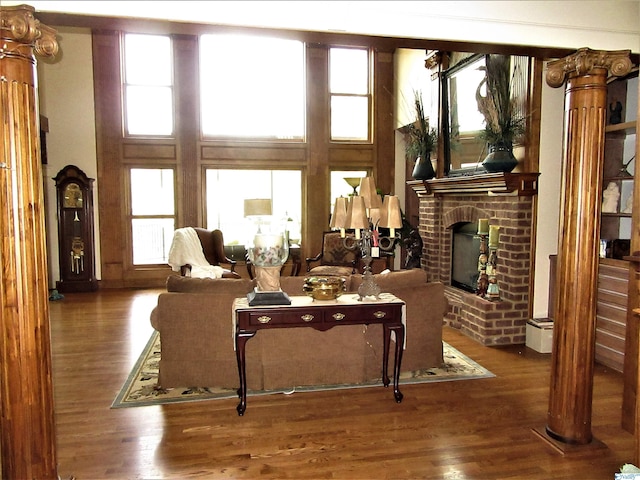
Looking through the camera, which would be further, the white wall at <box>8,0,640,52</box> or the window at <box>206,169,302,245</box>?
the window at <box>206,169,302,245</box>

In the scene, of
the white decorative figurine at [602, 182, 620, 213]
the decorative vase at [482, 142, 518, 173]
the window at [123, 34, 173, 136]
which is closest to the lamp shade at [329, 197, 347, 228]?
the decorative vase at [482, 142, 518, 173]

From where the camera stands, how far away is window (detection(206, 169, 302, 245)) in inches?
336

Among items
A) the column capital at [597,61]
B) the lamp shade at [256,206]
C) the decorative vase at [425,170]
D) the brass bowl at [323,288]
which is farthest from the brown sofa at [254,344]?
the lamp shade at [256,206]

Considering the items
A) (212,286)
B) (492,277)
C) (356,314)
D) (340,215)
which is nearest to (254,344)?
(212,286)

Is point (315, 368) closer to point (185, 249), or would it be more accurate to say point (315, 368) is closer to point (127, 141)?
point (185, 249)

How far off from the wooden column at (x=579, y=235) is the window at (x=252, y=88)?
6152 millimetres

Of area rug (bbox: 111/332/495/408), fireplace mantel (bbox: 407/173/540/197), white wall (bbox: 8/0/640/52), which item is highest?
white wall (bbox: 8/0/640/52)

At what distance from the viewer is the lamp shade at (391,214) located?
11.7ft

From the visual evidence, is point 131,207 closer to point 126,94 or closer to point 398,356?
point 126,94

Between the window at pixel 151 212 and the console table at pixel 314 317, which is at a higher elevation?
the window at pixel 151 212

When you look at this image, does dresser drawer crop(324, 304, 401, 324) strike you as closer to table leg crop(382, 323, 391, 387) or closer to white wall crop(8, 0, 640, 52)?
table leg crop(382, 323, 391, 387)

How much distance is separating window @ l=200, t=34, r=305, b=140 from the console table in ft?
18.4

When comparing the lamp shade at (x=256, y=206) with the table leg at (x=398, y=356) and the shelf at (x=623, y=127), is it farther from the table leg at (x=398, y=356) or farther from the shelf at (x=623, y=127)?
the shelf at (x=623, y=127)

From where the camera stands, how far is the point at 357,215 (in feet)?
11.6
